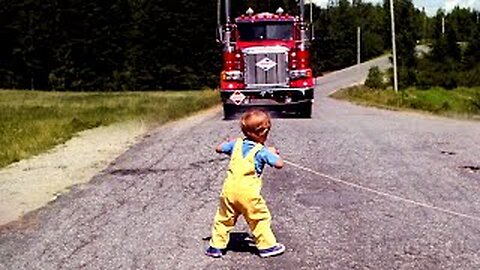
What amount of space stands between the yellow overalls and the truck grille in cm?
1477

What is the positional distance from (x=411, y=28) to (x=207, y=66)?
79.5ft

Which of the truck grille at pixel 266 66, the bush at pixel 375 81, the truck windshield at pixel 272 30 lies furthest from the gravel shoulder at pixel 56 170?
the bush at pixel 375 81

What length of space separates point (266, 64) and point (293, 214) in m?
13.5

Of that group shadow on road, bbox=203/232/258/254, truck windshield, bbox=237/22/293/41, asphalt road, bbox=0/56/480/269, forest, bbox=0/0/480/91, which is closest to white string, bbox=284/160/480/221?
asphalt road, bbox=0/56/480/269

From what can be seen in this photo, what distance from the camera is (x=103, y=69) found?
2968 inches

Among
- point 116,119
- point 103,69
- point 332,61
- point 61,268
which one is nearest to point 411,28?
point 332,61

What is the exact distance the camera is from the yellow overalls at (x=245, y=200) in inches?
266

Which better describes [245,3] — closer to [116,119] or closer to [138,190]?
[116,119]

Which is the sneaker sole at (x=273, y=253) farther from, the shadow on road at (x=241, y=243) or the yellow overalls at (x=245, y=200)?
the shadow on road at (x=241, y=243)

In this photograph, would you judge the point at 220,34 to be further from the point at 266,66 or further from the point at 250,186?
the point at 250,186

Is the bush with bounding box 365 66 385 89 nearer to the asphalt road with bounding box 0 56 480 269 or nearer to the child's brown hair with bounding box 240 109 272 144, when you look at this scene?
the asphalt road with bounding box 0 56 480 269

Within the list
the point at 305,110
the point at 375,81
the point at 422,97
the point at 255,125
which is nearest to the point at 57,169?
the point at 255,125

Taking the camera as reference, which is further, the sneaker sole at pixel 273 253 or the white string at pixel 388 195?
the white string at pixel 388 195

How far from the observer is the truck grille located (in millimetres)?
21453
